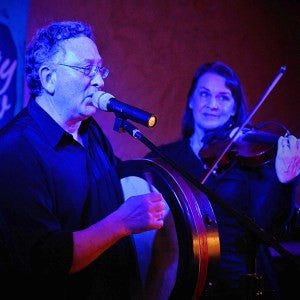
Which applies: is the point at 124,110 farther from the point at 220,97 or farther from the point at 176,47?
the point at 176,47

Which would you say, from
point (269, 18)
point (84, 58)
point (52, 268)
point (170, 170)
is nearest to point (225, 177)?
point (170, 170)

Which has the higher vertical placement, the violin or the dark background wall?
the dark background wall

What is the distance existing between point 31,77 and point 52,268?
94 centimetres

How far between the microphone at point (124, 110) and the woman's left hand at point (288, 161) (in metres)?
1.12

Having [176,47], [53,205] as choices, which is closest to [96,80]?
[53,205]

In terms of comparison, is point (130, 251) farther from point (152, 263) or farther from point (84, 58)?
point (84, 58)

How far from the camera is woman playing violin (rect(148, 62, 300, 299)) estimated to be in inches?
89.7

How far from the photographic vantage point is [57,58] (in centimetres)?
190

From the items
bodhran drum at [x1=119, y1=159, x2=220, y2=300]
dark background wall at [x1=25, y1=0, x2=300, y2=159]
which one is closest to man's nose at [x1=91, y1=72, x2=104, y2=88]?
bodhran drum at [x1=119, y1=159, x2=220, y2=300]

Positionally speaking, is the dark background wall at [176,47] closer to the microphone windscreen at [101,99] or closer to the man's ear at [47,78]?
the man's ear at [47,78]

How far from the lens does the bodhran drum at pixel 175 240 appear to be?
161 cm

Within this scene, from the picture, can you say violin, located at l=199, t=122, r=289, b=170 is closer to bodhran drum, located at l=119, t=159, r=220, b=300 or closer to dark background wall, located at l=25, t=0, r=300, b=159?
bodhran drum, located at l=119, t=159, r=220, b=300

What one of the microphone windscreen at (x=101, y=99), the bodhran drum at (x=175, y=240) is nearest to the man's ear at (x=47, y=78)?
the microphone windscreen at (x=101, y=99)

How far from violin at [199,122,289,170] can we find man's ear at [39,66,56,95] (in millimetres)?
1209
